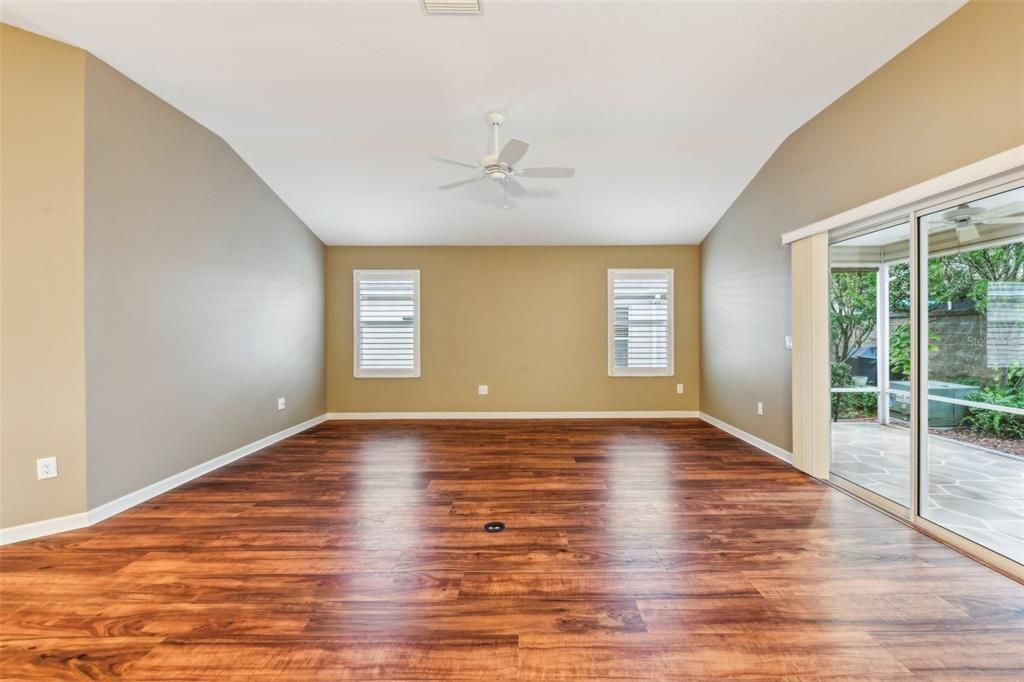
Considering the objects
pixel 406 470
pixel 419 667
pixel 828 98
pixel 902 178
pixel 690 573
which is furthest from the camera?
pixel 406 470

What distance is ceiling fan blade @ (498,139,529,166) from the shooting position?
2.91 m

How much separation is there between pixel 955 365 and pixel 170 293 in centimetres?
548

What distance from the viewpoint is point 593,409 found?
→ 5699 millimetres

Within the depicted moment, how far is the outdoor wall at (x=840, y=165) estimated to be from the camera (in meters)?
2.11

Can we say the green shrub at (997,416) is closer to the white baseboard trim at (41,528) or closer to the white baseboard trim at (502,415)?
the white baseboard trim at (502,415)

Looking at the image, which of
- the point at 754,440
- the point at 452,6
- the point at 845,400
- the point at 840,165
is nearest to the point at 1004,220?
the point at 840,165

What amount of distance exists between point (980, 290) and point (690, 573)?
2397 millimetres

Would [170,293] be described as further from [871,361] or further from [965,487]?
[965,487]

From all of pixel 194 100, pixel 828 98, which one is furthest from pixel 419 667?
pixel 828 98

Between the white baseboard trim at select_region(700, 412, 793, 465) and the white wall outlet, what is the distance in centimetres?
547

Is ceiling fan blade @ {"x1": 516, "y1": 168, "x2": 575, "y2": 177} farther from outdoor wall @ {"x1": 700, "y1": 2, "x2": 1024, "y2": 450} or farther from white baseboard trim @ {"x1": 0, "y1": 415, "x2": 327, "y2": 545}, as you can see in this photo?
white baseboard trim @ {"x1": 0, "y1": 415, "x2": 327, "y2": 545}

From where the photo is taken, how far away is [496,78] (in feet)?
9.36

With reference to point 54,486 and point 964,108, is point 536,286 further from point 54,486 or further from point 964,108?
point 54,486

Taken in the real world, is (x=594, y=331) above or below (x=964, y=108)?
below
